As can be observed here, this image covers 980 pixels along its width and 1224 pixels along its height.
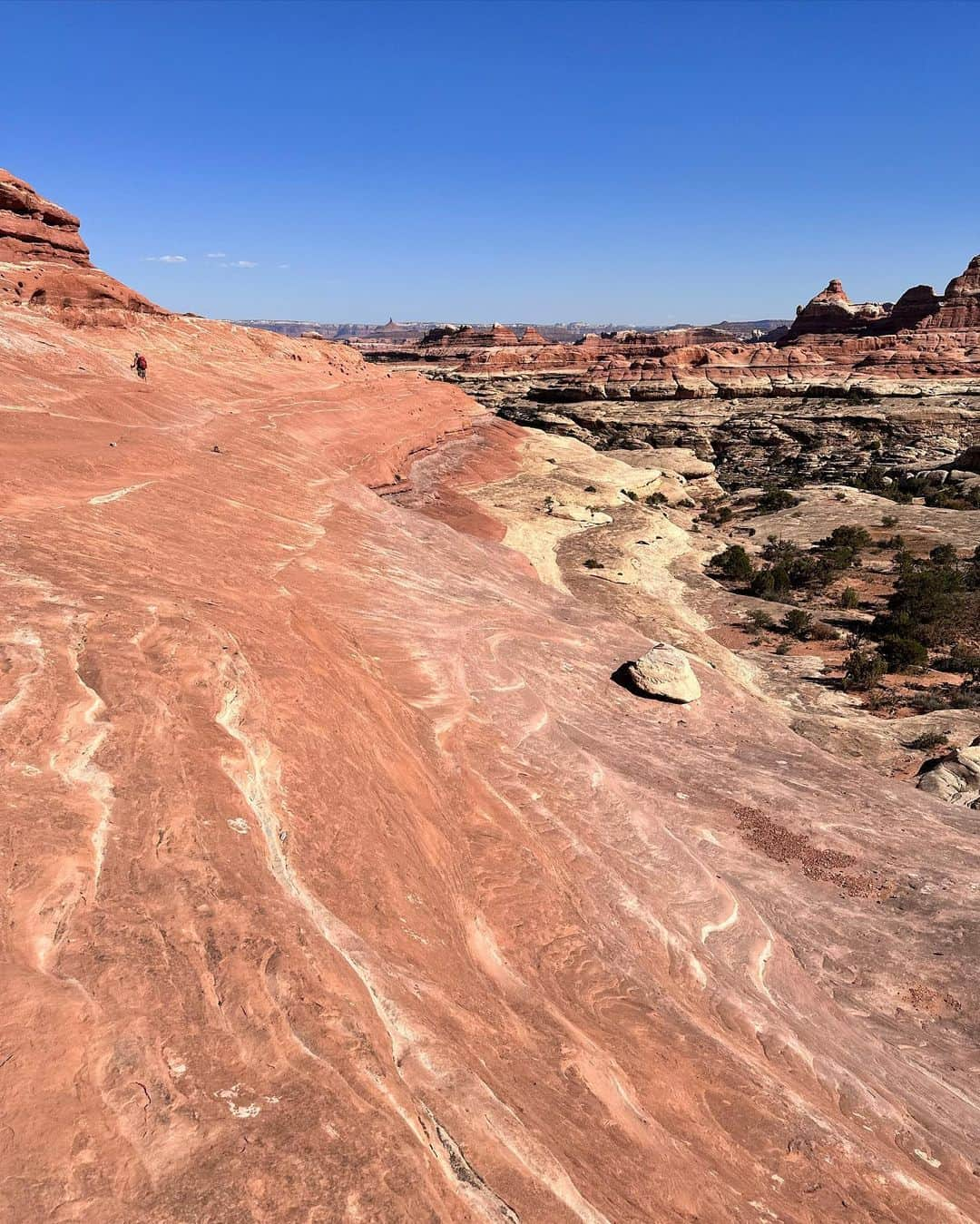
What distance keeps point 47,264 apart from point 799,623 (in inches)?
1592

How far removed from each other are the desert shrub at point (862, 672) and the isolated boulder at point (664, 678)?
8.26 m

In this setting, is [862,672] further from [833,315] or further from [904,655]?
[833,315]

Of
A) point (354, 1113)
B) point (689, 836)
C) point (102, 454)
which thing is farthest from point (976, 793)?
point (102, 454)

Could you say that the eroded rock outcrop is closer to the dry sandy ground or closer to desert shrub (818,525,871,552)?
the dry sandy ground

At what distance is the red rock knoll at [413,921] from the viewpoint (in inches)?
166

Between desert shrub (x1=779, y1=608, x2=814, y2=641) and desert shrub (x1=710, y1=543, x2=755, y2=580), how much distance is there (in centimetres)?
555

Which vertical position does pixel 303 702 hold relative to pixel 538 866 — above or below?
above

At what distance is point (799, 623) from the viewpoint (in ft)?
92.7

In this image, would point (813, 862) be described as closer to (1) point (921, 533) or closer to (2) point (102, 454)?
(2) point (102, 454)

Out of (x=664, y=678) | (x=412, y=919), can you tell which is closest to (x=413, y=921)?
(x=412, y=919)

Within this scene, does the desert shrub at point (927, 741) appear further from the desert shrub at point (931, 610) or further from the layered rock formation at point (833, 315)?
the layered rock formation at point (833, 315)

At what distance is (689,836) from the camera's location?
39.5ft

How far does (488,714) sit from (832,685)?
14.2 metres

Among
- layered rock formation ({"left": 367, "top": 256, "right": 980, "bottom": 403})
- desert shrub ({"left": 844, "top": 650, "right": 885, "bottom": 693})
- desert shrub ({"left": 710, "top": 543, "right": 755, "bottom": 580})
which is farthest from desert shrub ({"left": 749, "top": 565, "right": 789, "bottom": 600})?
layered rock formation ({"left": 367, "top": 256, "right": 980, "bottom": 403})
